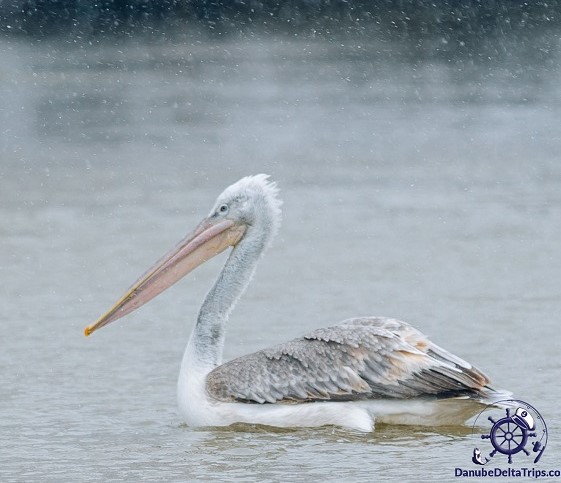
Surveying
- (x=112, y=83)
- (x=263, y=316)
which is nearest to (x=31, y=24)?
(x=112, y=83)

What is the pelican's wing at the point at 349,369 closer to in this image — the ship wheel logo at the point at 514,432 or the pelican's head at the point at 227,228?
the ship wheel logo at the point at 514,432

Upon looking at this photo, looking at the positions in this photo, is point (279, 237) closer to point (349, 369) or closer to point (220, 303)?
point (220, 303)

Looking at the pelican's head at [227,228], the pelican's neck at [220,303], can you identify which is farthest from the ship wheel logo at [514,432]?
the pelican's head at [227,228]

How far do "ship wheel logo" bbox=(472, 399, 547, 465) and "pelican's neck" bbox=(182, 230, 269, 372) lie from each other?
3.63 feet

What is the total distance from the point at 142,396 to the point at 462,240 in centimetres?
348

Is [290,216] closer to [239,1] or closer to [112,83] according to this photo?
[112,83]

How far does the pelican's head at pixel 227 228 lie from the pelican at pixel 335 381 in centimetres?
25

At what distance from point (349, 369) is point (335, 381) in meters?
0.07

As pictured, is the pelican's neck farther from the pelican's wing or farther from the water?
the water

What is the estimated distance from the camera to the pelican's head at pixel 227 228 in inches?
256

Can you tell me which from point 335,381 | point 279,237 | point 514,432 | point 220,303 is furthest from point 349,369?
point 279,237

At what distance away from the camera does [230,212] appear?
21.5 feet

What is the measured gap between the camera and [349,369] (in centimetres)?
585

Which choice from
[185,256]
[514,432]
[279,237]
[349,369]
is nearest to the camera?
[514,432]
